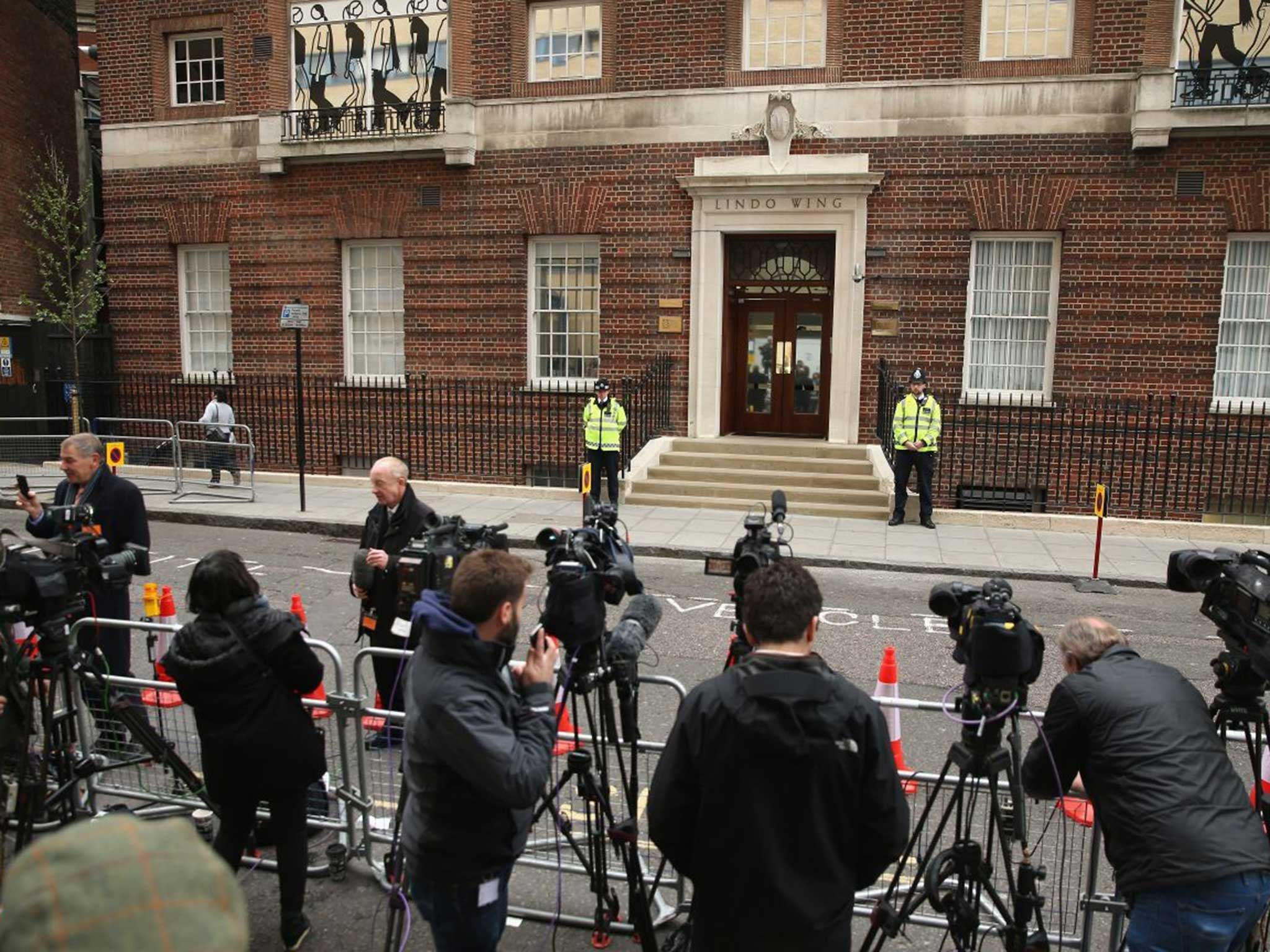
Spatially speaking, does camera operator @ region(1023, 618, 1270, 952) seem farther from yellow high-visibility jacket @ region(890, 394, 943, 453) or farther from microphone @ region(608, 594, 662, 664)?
yellow high-visibility jacket @ region(890, 394, 943, 453)

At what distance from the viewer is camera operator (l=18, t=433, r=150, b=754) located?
5562 mm

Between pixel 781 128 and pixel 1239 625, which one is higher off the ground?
pixel 781 128

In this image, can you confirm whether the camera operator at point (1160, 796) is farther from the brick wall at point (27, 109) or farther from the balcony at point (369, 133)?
the brick wall at point (27, 109)

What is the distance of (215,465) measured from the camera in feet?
51.2

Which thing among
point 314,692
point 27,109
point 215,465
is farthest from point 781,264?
point 27,109

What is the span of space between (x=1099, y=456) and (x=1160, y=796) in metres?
13.0

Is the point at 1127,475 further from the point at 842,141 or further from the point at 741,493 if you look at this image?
the point at 842,141

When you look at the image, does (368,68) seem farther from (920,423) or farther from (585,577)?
(585,577)

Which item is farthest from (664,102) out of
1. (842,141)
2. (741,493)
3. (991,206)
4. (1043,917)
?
(1043,917)

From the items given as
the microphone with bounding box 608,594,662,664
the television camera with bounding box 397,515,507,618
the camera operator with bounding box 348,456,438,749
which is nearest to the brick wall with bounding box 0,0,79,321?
the camera operator with bounding box 348,456,438,749

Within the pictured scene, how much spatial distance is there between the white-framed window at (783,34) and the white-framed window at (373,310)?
7.32m

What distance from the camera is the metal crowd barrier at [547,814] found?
3943 mm

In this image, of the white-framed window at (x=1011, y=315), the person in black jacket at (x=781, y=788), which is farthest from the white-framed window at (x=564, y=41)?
the person in black jacket at (x=781, y=788)

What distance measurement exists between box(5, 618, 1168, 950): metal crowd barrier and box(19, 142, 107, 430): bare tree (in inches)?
585
